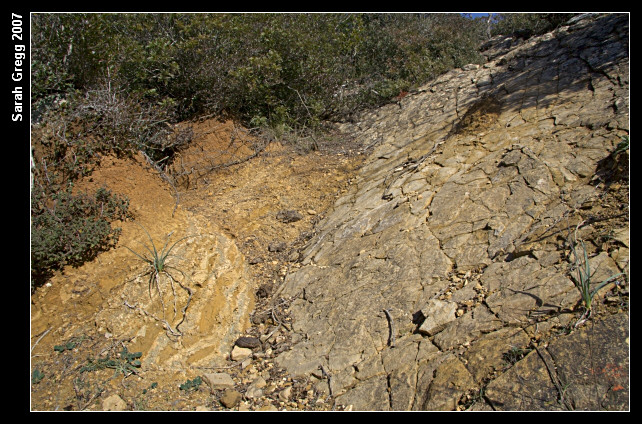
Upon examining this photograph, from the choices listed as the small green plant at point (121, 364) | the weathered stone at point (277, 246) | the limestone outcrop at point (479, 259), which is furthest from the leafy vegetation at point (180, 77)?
the limestone outcrop at point (479, 259)

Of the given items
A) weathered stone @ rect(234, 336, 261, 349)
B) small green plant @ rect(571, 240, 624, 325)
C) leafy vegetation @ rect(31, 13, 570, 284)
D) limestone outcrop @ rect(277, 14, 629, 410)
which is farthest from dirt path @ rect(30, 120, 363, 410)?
small green plant @ rect(571, 240, 624, 325)

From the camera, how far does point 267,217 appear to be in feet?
16.7

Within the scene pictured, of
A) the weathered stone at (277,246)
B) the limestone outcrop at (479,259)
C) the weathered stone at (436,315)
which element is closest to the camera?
the limestone outcrop at (479,259)

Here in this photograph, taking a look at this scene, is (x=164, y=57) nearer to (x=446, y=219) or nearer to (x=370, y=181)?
(x=370, y=181)

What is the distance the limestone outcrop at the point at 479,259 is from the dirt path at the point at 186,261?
1.24 feet

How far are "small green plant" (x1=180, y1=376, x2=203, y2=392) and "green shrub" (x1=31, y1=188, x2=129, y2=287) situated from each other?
1460mm

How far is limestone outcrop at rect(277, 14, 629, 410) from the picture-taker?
2.36 m

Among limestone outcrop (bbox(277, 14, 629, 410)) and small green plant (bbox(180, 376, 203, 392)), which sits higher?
limestone outcrop (bbox(277, 14, 629, 410))

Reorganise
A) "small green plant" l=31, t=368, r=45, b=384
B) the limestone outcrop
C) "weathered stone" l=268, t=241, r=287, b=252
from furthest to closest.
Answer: "weathered stone" l=268, t=241, r=287, b=252
"small green plant" l=31, t=368, r=45, b=384
the limestone outcrop

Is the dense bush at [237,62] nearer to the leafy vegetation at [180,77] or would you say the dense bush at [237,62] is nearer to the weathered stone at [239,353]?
the leafy vegetation at [180,77]

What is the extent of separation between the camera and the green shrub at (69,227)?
3.53 meters

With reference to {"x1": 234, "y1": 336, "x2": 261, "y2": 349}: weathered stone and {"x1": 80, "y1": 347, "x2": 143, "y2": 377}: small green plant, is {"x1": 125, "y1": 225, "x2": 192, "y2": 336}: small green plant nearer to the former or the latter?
Answer: {"x1": 80, "y1": 347, "x2": 143, "y2": 377}: small green plant

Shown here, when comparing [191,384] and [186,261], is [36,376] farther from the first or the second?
[186,261]

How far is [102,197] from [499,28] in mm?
8622
